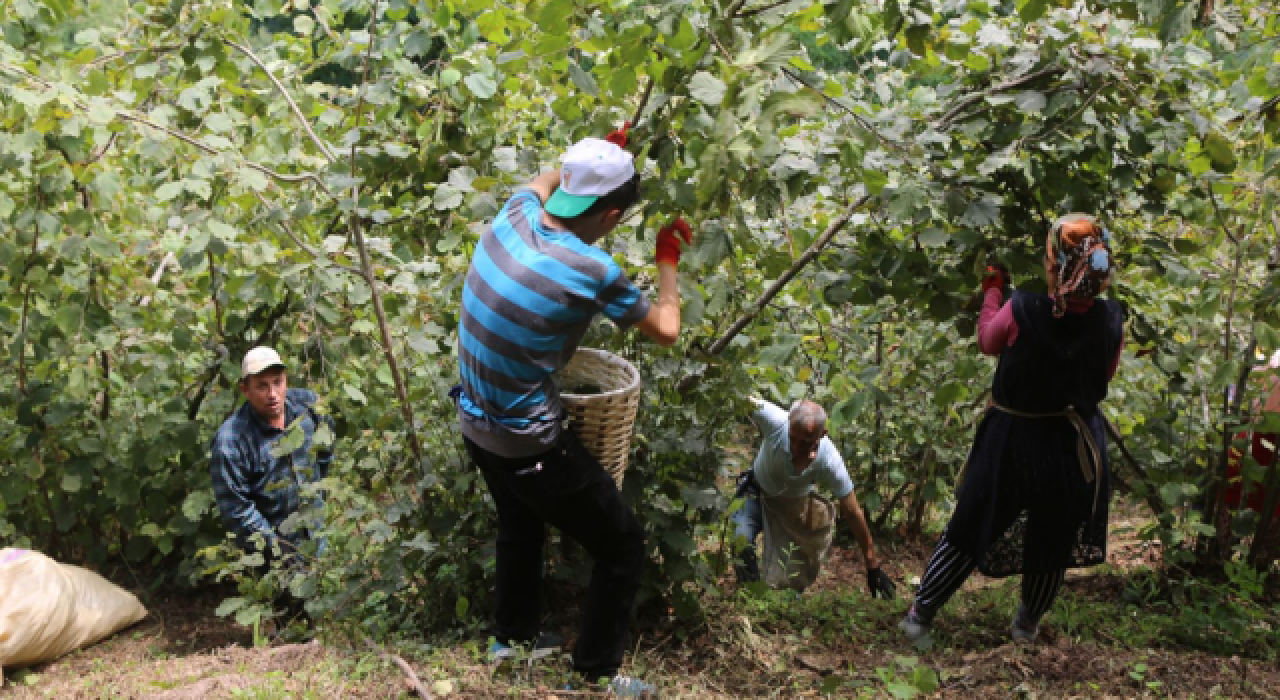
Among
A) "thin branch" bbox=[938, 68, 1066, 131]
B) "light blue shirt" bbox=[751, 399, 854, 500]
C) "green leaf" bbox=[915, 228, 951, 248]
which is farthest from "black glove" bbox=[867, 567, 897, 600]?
"thin branch" bbox=[938, 68, 1066, 131]

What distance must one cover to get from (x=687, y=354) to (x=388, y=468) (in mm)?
1177

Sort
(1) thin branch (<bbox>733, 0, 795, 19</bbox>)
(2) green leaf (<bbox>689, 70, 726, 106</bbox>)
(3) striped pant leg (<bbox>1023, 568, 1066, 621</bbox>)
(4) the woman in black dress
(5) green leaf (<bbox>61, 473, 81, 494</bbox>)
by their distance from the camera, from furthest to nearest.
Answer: (5) green leaf (<bbox>61, 473, 81, 494</bbox>) → (3) striped pant leg (<bbox>1023, 568, 1066, 621</bbox>) → (4) the woman in black dress → (1) thin branch (<bbox>733, 0, 795, 19</bbox>) → (2) green leaf (<bbox>689, 70, 726, 106</bbox>)

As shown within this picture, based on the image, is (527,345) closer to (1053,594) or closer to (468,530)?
(468,530)

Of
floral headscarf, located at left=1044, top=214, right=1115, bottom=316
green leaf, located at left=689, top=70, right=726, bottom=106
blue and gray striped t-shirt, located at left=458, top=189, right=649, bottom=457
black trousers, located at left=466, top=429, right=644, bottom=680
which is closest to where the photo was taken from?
green leaf, located at left=689, top=70, right=726, bottom=106

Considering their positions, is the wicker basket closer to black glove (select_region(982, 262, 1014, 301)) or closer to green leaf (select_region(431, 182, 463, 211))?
green leaf (select_region(431, 182, 463, 211))

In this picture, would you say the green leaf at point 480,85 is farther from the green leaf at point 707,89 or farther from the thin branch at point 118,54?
the green leaf at point 707,89

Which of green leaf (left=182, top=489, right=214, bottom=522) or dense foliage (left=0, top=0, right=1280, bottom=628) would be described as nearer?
dense foliage (left=0, top=0, right=1280, bottom=628)

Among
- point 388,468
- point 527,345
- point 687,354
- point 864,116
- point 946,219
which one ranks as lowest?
point 388,468

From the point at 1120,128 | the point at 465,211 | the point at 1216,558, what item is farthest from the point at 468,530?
the point at 1216,558

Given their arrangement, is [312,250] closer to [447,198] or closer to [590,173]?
[447,198]

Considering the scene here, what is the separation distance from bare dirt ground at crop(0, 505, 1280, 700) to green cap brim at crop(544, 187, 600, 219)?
52.6 inches

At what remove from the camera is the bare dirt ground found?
10.2 ft

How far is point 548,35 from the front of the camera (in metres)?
2.91

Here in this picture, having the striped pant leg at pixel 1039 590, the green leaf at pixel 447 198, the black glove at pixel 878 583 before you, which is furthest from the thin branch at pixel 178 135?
the black glove at pixel 878 583
